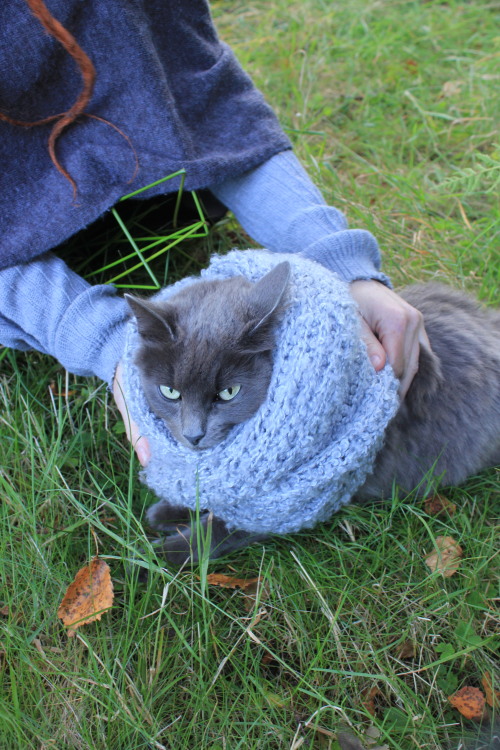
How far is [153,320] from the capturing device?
1.26m

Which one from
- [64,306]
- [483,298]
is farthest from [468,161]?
[64,306]

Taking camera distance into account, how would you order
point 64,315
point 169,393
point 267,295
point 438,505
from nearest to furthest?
point 267,295, point 169,393, point 64,315, point 438,505

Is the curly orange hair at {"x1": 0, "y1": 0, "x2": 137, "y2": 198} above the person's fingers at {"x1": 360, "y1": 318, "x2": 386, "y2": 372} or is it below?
above

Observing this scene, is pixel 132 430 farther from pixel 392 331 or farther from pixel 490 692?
pixel 490 692

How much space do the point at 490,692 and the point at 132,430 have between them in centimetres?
108

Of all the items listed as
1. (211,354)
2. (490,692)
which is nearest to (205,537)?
(211,354)

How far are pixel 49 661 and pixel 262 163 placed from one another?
1507mm

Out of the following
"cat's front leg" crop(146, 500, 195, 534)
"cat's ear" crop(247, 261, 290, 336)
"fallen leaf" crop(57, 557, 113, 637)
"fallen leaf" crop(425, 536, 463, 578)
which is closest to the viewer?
"cat's ear" crop(247, 261, 290, 336)

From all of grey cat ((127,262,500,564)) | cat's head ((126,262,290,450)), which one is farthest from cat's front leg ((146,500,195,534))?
cat's head ((126,262,290,450))

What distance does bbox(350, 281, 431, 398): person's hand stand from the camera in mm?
1456

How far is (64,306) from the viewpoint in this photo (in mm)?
1587

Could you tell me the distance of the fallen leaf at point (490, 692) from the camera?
136 cm

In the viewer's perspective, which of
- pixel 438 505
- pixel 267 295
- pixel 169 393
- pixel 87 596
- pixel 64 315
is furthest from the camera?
pixel 438 505

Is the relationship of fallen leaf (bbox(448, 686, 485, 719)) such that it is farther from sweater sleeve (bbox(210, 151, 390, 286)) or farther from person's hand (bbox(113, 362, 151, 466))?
sweater sleeve (bbox(210, 151, 390, 286))
